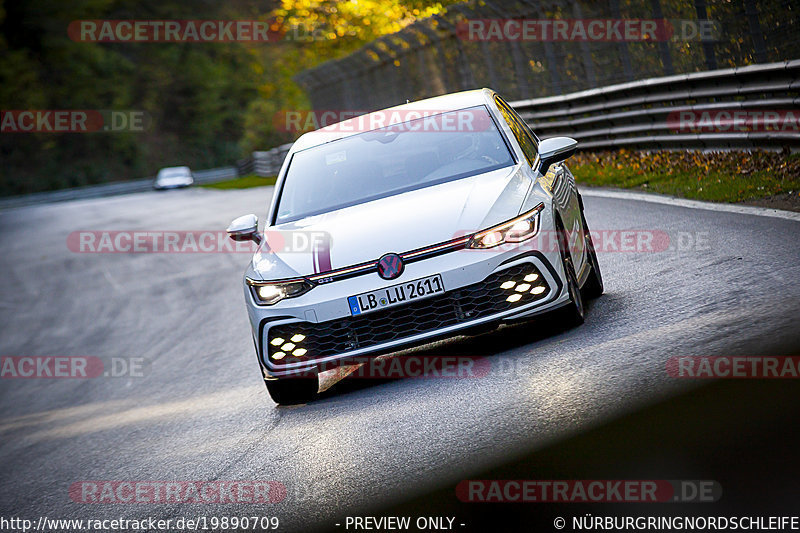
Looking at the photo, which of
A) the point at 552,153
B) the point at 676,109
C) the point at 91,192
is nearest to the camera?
the point at 552,153

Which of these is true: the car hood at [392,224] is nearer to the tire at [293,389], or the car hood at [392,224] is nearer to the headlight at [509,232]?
the headlight at [509,232]

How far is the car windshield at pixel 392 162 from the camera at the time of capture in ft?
24.5

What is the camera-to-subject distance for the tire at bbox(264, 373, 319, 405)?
7.04m

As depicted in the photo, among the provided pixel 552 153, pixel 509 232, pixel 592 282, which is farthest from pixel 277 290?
pixel 592 282

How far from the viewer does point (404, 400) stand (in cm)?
645

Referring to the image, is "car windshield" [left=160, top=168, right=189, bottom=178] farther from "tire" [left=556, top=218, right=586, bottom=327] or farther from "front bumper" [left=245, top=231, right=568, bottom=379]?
"front bumper" [left=245, top=231, right=568, bottom=379]

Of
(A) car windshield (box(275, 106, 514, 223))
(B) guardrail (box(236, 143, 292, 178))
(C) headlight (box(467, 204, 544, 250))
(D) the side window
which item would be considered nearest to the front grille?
(C) headlight (box(467, 204, 544, 250))

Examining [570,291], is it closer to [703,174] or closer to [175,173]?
[703,174]

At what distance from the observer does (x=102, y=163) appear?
90.9 meters

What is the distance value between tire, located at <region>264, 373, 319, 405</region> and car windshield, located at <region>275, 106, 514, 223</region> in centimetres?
115

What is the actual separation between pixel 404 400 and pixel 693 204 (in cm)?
618

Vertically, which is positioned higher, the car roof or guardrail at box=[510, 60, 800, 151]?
the car roof

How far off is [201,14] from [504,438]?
102424mm

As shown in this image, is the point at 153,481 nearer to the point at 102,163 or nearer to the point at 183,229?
the point at 183,229
